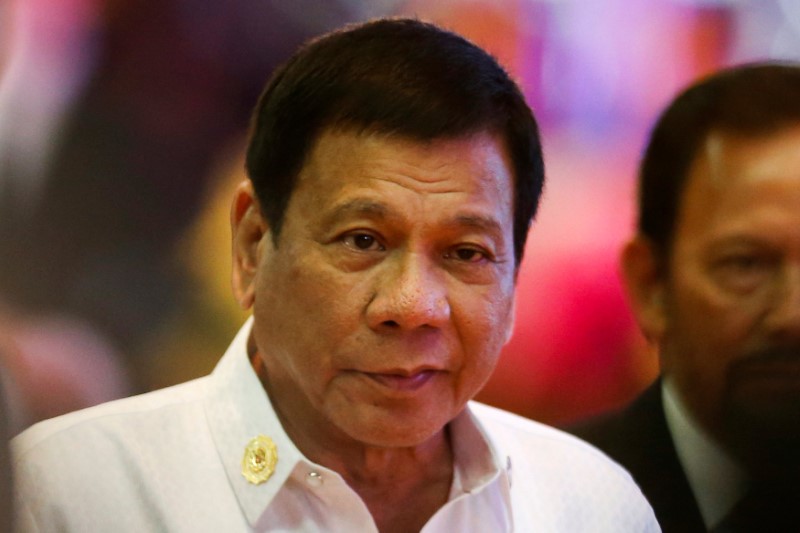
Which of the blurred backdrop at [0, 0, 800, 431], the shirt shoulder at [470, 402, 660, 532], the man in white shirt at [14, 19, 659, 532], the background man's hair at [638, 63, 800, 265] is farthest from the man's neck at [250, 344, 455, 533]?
the background man's hair at [638, 63, 800, 265]

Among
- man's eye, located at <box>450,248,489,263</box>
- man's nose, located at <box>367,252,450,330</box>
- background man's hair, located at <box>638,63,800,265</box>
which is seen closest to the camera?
man's nose, located at <box>367,252,450,330</box>

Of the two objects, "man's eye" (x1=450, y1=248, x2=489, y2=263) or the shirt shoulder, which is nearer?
"man's eye" (x1=450, y1=248, x2=489, y2=263)

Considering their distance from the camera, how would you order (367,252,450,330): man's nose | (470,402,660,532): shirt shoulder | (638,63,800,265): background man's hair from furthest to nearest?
(638,63,800,265): background man's hair < (470,402,660,532): shirt shoulder < (367,252,450,330): man's nose

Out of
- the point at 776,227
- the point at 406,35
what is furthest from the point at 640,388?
the point at 406,35

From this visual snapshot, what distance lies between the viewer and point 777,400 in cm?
204

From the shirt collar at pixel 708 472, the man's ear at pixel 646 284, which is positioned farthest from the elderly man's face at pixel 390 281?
the shirt collar at pixel 708 472

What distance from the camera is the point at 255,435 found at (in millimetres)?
1745

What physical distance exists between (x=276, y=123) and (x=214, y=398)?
0.48m

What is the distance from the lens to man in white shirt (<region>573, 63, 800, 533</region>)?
6.57 feet

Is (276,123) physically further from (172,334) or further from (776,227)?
(776,227)

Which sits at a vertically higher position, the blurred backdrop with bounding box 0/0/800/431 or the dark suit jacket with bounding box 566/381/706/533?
the blurred backdrop with bounding box 0/0/800/431

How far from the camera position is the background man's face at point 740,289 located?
1.99m

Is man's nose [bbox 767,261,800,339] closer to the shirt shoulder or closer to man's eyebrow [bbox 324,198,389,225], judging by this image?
the shirt shoulder

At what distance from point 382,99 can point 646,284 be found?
0.75 meters
